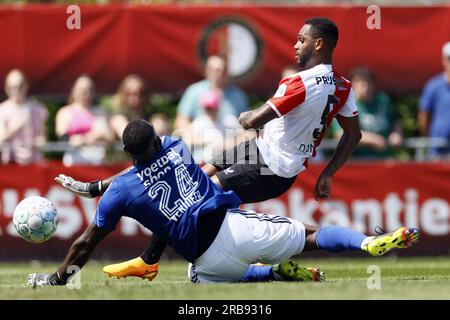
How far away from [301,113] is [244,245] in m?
1.43

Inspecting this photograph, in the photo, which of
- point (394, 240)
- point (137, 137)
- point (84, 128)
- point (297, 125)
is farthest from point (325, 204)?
point (137, 137)

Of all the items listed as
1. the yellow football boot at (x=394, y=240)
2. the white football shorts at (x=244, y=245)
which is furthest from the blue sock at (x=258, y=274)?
the yellow football boot at (x=394, y=240)

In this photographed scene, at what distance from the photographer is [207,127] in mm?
15938

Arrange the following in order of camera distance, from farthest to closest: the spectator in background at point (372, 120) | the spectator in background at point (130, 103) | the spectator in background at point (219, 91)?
the spectator in background at point (372, 120) < the spectator in background at point (219, 91) < the spectator in background at point (130, 103)

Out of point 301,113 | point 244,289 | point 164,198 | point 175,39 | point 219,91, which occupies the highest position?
point 175,39

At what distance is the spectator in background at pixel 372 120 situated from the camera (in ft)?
54.5

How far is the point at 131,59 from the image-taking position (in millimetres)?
17766

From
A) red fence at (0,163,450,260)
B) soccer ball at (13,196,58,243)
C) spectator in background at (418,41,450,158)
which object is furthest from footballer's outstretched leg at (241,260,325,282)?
spectator in background at (418,41,450,158)

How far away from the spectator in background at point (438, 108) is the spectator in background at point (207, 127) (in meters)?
3.12

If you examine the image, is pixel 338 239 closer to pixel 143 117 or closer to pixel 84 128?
pixel 143 117

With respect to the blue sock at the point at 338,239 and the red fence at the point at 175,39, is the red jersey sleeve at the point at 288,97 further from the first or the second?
the red fence at the point at 175,39

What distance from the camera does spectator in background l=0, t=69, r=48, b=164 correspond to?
16.2 metres

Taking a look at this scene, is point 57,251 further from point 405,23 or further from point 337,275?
point 405,23

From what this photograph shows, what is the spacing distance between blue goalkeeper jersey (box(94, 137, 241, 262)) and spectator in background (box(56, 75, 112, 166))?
19.4ft
